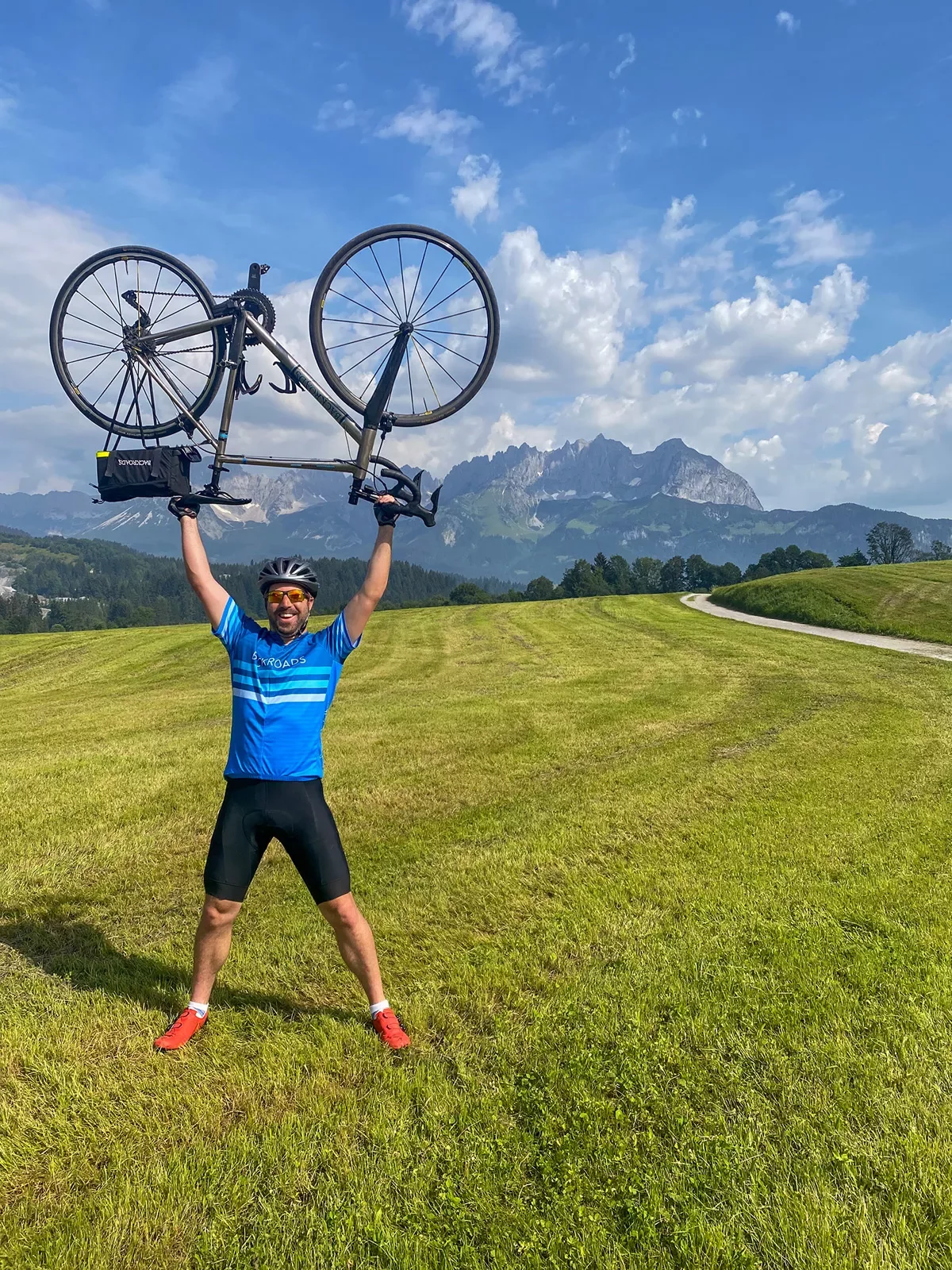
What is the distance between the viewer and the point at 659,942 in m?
5.98

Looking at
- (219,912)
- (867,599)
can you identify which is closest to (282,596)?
(219,912)

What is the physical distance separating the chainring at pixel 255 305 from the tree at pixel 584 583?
132 m

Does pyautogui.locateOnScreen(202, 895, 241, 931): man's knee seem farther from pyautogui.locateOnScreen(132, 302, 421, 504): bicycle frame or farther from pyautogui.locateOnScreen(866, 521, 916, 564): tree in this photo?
pyautogui.locateOnScreen(866, 521, 916, 564): tree

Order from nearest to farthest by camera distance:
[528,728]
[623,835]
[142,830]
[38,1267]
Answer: [38,1267] → [623,835] → [142,830] → [528,728]

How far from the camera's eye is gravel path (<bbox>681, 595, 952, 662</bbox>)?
32.2 metres

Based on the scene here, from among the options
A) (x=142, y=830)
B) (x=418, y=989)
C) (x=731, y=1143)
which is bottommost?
(x=142, y=830)

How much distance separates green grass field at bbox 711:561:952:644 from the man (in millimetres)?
41578

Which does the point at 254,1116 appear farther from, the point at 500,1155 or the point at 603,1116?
the point at 603,1116

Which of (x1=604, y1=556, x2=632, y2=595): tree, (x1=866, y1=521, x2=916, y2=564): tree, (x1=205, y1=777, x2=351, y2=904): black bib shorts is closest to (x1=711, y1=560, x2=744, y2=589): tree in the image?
(x1=604, y1=556, x2=632, y2=595): tree

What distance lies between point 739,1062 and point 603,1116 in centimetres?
111

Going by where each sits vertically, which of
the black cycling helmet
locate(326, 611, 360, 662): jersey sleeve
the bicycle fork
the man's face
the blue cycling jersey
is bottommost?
the blue cycling jersey

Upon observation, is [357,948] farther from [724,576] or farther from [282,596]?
[724,576]

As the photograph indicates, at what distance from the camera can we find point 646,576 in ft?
503

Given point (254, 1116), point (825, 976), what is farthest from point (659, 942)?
point (254, 1116)
